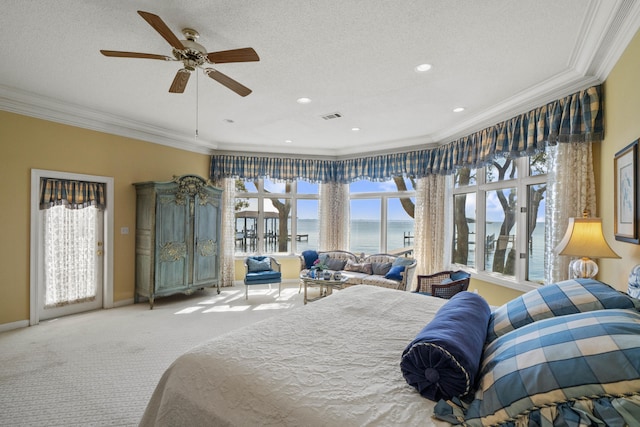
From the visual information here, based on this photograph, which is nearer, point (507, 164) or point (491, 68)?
point (491, 68)

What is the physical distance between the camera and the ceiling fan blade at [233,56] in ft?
7.06

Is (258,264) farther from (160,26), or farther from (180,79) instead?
(160,26)

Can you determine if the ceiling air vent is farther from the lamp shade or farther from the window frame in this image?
the lamp shade

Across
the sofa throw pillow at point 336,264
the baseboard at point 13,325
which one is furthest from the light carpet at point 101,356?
the sofa throw pillow at point 336,264

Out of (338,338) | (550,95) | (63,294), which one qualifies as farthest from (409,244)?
(63,294)

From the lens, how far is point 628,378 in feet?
2.63

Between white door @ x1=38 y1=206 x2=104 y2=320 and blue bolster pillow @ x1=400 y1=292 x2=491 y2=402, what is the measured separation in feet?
15.5

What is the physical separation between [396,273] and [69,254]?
4707mm

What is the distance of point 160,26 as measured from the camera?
1.92 m

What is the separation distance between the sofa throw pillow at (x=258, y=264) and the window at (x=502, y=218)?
319cm

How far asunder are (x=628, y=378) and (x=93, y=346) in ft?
13.4

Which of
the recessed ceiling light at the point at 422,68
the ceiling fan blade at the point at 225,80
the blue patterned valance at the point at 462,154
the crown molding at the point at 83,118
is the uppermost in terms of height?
the recessed ceiling light at the point at 422,68

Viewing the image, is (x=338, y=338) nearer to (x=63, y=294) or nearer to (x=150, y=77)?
(x=150, y=77)

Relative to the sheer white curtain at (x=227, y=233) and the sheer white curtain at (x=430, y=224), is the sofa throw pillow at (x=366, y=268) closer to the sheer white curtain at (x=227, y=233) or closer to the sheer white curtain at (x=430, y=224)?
the sheer white curtain at (x=430, y=224)
